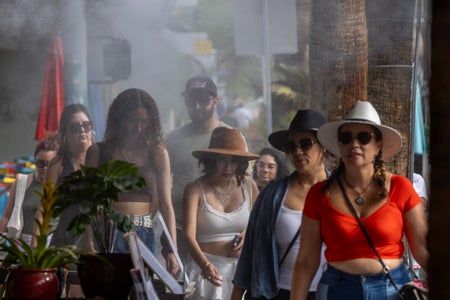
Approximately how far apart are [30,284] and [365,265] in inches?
63.4

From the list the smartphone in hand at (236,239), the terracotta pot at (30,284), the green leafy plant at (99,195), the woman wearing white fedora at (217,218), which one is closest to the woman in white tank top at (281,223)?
the woman wearing white fedora at (217,218)

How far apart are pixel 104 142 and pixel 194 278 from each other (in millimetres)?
1488

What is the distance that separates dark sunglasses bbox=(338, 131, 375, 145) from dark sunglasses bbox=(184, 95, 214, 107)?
3.06 metres

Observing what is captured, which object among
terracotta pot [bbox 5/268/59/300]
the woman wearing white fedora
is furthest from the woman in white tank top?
terracotta pot [bbox 5/268/59/300]

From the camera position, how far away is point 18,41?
980 centimetres

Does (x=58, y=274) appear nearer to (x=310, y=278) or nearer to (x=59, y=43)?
(x=310, y=278)

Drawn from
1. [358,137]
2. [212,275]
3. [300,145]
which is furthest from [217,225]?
[358,137]

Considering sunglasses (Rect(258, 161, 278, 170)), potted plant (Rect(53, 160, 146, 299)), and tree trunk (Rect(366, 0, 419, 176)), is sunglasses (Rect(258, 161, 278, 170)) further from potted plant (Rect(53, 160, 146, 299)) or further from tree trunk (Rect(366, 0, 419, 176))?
potted plant (Rect(53, 160, 146, 299))

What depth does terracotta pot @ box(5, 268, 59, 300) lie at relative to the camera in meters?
4.14

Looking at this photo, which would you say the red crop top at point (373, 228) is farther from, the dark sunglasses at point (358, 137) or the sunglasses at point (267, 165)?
the sunglasses at point (267, 165)

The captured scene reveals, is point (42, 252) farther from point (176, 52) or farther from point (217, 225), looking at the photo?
point (176, 52)

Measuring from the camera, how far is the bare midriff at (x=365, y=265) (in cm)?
490

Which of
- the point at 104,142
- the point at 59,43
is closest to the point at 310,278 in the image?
the point at 104,142

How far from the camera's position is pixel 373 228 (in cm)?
491
